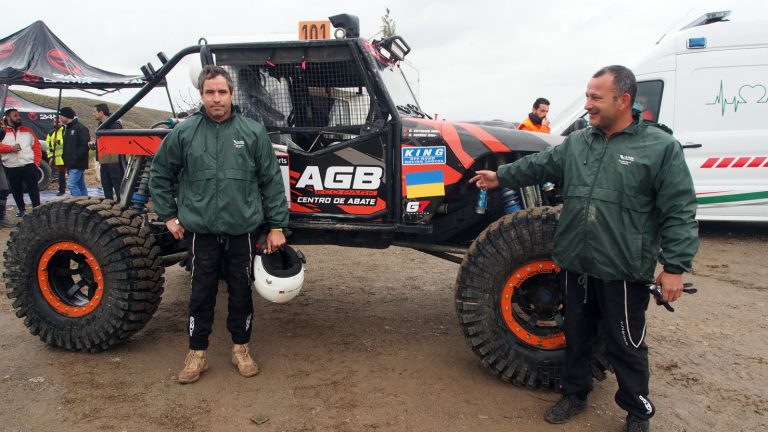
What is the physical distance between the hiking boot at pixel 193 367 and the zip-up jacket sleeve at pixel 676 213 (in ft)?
9.00

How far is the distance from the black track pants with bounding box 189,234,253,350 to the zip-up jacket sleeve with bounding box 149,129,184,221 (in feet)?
0.79

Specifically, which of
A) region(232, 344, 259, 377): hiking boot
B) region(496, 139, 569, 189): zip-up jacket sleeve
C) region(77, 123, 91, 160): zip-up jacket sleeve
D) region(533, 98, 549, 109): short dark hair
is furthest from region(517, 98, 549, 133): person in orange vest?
region(77, 123, 91, 160): zip-up jacket sleeve

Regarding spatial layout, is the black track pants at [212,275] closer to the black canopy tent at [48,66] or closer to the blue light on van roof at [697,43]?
the blue light on van roof at [697,43]

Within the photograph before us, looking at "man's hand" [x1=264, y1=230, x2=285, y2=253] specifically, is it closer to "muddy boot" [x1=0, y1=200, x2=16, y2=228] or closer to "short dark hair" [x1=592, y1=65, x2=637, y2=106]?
"short dark hair" [x1=592, y1=65, x2=637, y2=106]

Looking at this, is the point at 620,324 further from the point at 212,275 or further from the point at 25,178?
the point at 25,178

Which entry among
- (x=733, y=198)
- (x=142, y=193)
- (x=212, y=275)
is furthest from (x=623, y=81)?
(x=733, y=198)

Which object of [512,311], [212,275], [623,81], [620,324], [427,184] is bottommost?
[512,311]

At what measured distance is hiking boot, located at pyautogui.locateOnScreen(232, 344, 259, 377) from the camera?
336 centimetres

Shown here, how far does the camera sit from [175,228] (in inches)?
127

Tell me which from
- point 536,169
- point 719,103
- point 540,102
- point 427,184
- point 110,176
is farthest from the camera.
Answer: point 110,176

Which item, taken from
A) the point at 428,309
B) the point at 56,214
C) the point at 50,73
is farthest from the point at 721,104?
the point at 50,73

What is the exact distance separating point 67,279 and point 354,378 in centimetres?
239

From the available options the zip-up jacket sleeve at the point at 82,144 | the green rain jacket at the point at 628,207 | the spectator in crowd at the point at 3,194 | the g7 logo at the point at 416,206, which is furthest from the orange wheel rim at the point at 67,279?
the spectator in crowd at the point at 3,194

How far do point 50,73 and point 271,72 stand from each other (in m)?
9.25
